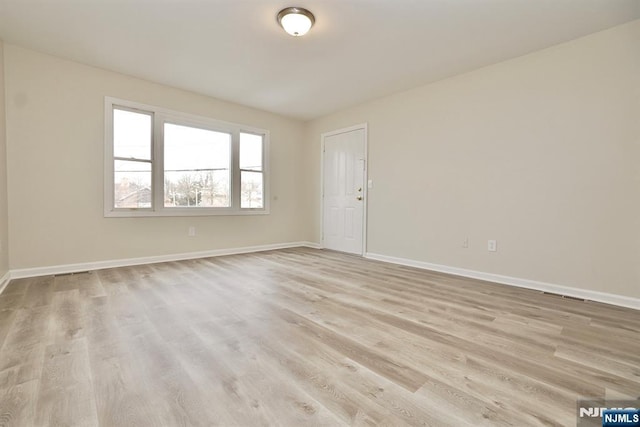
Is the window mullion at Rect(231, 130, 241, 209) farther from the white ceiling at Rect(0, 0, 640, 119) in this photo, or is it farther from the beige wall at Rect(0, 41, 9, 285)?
the beige wall at Rect(0, 41, 9, 285)

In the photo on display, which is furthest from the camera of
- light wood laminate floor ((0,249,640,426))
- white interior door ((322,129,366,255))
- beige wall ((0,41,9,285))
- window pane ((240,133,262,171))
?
window pane ((240,133,262,171))

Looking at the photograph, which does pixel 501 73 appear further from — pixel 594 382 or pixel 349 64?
pixel 594 382

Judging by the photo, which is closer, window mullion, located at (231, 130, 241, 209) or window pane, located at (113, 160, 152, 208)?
window pane, located at (113, 160, 152, 208)

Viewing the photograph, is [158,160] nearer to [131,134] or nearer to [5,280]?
[131,134]

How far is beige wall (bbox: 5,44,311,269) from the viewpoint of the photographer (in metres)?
3.14

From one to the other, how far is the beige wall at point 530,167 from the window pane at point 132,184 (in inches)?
137

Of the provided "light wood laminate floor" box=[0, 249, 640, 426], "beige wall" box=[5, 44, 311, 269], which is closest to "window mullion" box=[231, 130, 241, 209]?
"beige wall" box=[5, 44, 311, 269]

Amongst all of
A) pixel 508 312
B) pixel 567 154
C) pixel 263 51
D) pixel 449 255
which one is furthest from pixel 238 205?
pixel 567 154

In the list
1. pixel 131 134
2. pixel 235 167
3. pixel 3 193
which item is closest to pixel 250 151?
Result: pixel 235 167

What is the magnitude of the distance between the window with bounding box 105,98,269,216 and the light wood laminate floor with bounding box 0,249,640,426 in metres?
1.45

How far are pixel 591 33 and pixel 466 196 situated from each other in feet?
6.09

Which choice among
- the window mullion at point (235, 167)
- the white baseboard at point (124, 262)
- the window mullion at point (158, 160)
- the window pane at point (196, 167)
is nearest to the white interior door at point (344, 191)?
the white baseboard at point (124, 262)

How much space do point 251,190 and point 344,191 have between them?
1658 millimetres

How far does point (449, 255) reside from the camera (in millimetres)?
3705
